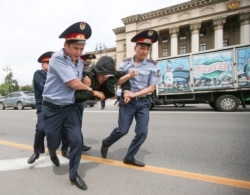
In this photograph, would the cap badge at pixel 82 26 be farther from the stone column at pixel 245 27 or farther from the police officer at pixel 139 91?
the stone column at pixel 245 27

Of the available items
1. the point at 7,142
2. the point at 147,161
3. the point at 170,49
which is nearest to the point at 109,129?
the point at 7,142

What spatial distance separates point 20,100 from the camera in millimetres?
18781

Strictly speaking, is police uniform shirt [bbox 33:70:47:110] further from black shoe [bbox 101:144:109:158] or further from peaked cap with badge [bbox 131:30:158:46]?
peaked cap with badge [bbox 131:30:158:46]

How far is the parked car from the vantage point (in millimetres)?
18266

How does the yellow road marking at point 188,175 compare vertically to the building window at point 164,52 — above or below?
below

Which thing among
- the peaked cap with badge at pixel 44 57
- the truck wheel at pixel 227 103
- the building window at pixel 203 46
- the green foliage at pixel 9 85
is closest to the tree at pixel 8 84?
the green foliage at pixel 9 85

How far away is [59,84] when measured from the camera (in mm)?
2777

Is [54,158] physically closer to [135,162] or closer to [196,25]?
[135,162]

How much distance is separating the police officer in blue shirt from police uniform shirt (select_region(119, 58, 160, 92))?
0.83 metres

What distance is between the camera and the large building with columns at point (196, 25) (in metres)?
40.0

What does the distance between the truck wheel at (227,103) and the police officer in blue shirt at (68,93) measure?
930cm

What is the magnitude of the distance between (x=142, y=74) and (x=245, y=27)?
1679 inches

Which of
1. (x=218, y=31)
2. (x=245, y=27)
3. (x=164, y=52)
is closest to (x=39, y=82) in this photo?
(x=245, y=27)

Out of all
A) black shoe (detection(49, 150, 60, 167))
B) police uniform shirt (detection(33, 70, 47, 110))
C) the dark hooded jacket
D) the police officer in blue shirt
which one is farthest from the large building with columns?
the police officer in blue shirt
